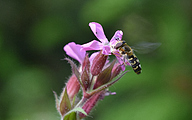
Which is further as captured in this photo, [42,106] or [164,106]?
[42,106]

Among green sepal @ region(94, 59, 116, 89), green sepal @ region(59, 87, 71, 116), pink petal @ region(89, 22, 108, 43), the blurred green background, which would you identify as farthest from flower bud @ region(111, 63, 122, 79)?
the blurred green background

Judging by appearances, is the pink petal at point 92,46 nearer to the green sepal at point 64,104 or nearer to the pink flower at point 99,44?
the pink flower at point 99,44

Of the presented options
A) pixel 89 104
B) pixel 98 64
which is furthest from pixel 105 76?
pixel 89 104

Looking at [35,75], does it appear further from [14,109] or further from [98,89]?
[98,89]

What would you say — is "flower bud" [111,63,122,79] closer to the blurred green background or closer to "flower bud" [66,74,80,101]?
"flower bud" [66,74,80,101]

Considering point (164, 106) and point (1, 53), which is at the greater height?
point (1, 53)

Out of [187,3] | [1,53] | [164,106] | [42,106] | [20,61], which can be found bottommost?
[164,106]

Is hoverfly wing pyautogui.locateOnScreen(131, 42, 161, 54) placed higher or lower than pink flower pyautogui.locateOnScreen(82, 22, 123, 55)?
lower

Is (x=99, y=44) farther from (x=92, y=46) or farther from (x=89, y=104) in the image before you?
(x=89, y=104)

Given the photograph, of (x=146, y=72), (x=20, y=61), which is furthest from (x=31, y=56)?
(x=146, y=72)

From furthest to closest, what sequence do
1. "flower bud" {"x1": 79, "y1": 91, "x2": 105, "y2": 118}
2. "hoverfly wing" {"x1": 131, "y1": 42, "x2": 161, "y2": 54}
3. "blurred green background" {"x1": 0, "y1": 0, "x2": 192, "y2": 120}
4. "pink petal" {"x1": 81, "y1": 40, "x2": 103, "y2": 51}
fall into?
"blurred green background" {"x1": 0, "y1": 0, "x2": 192, "y2": 120}
"hoverfly wing" {"x1": 131, "y1": 42, "x2": 161, "y2": 54}
"flower bud" {"x1": 79, "y1": 91, "x2": 105, "y2": 118}
"pink petal" {"x1": 81, "y1": 40, "x2": 103, "y2": 51}
